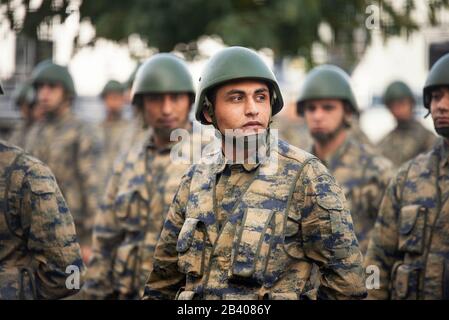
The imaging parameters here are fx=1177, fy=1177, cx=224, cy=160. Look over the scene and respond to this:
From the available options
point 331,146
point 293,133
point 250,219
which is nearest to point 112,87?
point 293,133

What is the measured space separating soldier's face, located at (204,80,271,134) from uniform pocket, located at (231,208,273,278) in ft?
1.59

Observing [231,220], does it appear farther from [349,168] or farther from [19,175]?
[349,168]

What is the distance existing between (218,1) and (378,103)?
1615 centimetres

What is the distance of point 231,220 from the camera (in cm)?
633

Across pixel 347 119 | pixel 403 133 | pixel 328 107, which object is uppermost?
pixel 328 107

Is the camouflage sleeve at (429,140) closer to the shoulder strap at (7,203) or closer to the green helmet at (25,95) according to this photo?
the green helmet at (25,95)

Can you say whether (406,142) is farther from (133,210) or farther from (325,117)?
(133,210)

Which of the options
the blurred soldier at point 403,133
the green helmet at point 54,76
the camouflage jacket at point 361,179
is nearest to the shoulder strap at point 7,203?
the camouflage jacket at point 361,179

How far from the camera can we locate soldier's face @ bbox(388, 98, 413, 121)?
1698 centimetres

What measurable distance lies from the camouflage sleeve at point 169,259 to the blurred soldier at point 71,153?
613 cm

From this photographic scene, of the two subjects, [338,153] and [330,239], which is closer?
[330,239]

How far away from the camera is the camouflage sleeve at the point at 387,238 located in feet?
26.6

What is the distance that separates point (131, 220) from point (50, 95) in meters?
5.28

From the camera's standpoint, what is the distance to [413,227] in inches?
309
